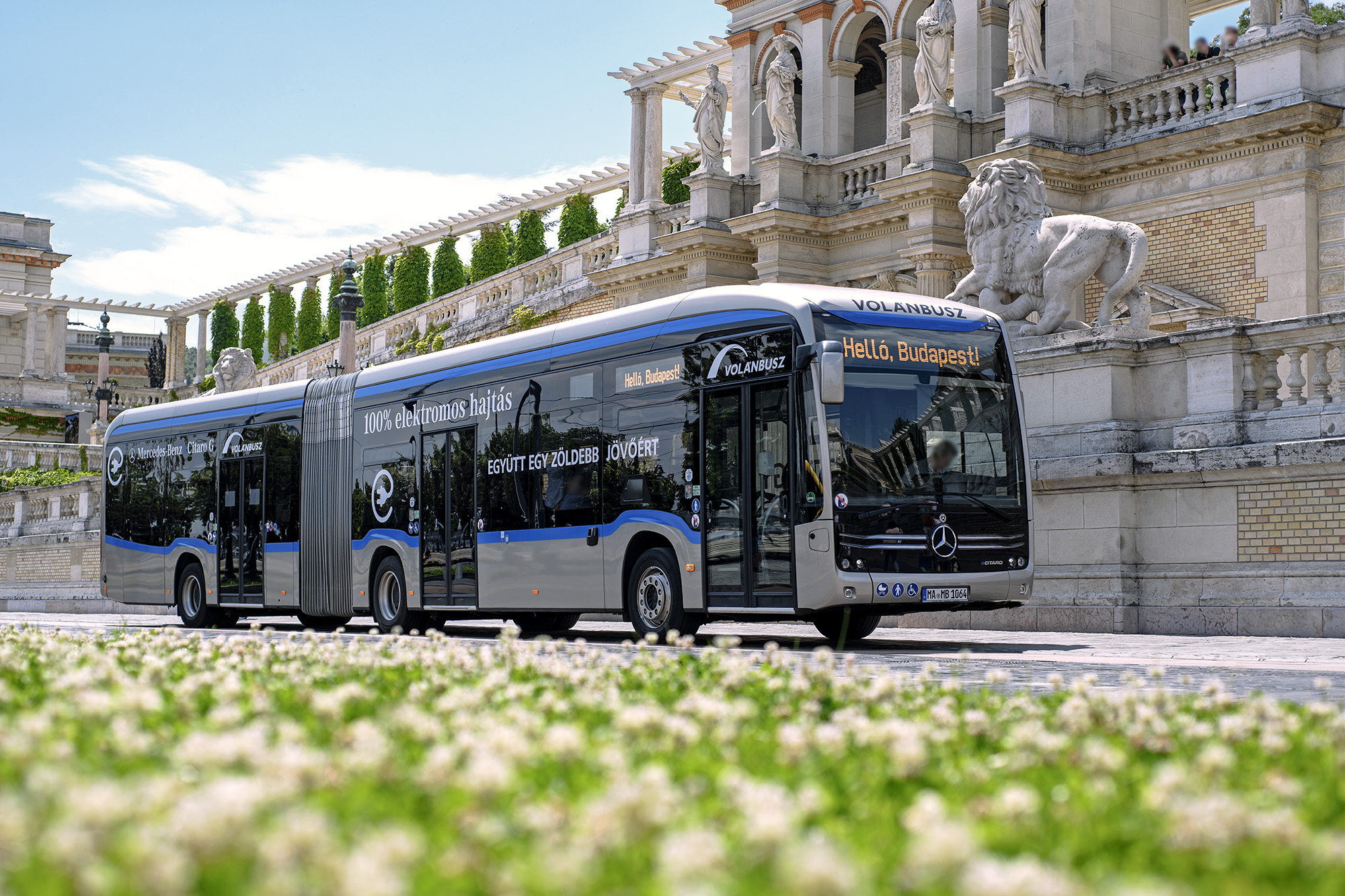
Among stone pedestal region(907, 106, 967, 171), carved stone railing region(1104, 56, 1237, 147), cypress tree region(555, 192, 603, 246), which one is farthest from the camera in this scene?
cypress tree region(555, 192, 603, 246)

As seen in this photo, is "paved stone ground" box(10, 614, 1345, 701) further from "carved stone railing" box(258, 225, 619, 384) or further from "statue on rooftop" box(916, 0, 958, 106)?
"carved stone railing" box(258, 225, 619, 384)

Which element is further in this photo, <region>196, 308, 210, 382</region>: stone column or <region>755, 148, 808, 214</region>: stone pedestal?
<region>196, 308, 210, 382</region>: stone column

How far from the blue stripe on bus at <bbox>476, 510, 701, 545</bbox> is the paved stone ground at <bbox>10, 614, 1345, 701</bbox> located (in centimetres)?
111

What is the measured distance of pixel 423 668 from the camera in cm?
746

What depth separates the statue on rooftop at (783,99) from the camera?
107 ft

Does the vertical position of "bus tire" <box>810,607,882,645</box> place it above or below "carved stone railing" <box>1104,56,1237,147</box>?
below

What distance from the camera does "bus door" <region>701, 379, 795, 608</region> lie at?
13.7 metres

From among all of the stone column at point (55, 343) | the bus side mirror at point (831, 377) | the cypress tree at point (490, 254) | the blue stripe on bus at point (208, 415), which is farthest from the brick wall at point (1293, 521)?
the stone column at point (55, 343)

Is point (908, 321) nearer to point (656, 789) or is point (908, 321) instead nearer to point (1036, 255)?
point (1036, 255)

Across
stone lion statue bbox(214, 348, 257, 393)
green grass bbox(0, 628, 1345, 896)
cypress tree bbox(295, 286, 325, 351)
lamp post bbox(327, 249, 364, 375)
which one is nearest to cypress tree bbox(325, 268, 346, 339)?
cypress tree bbox(295, 286, 325, 351)

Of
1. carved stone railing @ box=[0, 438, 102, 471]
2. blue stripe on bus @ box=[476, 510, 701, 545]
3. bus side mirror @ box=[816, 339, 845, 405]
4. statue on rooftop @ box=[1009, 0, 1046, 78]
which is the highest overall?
statue on rooftop @ box=[1009, 0, 1046, 78]

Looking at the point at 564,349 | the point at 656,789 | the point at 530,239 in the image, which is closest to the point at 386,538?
the point at 564,349

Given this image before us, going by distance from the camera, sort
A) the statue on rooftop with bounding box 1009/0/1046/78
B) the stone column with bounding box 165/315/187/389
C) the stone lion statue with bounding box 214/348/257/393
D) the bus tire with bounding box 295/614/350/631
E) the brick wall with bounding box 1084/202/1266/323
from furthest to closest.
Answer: the stone column with bounding box 165/315/187/389
the stone lion statue with bounding box 214/348/257/393
the statue on rooftop with bounding box 1009/0/1046/78
the brick wall with bounding box 1084/202/1266/323
the bus tire with bounding box 295/614/350/631

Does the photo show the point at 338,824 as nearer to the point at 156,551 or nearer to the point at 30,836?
the point at 30,836
